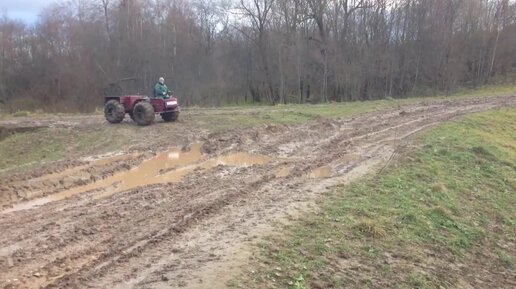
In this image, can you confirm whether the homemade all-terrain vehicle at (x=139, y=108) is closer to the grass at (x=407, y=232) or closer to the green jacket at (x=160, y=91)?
the green jacket at (x=160, y=91)

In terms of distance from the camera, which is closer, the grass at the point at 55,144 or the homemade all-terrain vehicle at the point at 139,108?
the grass at the point at 55,144

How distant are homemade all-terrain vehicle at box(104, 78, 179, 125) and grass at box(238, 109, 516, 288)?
30.2 ft

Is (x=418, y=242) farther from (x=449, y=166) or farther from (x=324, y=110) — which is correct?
(x=324, y=110)

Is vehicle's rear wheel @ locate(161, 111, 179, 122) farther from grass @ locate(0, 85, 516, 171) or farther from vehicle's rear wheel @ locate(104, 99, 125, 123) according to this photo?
vehicle's rear wheel @ locate(104, 99, 125, 123)

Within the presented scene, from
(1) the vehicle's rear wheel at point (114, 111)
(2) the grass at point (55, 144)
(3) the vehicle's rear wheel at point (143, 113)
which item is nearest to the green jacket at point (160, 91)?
(3) the vehicle's rear wheel at point (143, 113)

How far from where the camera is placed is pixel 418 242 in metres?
7.71

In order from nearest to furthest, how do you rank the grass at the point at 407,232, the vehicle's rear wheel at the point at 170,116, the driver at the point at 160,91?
the grass at the point at 407,232
the driver at the point at 160,91
the vehicle's rear wheel at the point at 170,116

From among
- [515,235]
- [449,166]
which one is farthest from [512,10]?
[515,235]

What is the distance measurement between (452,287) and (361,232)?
1.47 m

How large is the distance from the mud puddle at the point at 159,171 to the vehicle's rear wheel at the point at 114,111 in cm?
484

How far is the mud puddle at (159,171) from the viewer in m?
9.52

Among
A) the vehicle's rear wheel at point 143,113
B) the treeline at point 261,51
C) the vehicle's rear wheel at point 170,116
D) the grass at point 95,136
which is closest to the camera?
the grass at point 95,136

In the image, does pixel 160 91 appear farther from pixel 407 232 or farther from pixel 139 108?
pixel 407 232

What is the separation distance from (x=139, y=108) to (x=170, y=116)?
5.15 ft
